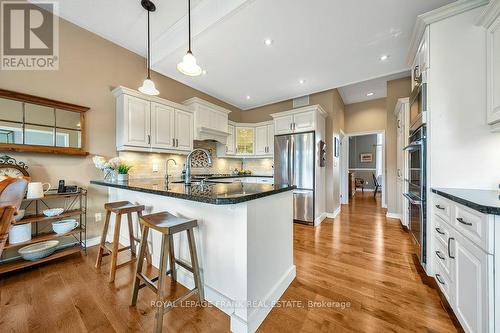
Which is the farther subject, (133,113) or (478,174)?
(133,113)

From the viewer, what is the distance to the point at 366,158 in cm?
853

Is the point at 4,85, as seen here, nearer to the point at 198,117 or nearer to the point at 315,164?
the point at 198,117

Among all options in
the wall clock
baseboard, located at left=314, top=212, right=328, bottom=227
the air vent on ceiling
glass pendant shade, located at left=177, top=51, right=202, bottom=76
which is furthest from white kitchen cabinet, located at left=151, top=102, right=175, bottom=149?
baseboard, located at left=314, top=212, right=328, bottom=227

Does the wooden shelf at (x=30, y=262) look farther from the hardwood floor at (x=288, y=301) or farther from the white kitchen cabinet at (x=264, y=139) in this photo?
the white kitchen cabinet at (x=264, y=139)

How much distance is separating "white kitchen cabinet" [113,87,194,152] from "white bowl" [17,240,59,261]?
4.61 ft

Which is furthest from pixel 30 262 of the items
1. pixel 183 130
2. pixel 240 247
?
pixel 183 130

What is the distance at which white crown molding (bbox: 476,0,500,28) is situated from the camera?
1.37 m

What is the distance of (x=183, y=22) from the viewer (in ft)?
7.85

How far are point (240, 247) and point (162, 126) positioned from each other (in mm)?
2699

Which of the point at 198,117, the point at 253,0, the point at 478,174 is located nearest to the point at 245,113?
the point at 198,117

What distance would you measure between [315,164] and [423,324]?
2561mm

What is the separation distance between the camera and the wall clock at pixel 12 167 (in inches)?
76.3

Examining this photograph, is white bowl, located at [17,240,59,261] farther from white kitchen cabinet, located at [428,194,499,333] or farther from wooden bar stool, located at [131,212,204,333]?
white kitchen cabinet, located at [428,194,499,333]

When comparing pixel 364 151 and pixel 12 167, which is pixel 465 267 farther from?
pixel 364 151
